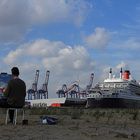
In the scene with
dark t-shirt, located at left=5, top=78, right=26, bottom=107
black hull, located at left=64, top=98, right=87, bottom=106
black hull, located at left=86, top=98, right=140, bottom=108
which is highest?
black hull, located at left=64, top=98, right=87, bottom=106

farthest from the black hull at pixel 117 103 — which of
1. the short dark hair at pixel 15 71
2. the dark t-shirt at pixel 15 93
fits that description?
the dark t-shirt at pixel 15 93

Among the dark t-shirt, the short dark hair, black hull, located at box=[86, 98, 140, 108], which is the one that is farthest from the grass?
black hull, located at box=[86, 98, 140, 108]

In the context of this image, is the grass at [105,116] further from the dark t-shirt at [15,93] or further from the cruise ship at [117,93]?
the cruise ship at [117,93]

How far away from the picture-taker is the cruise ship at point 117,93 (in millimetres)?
90606

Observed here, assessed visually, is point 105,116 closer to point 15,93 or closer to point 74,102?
point 15,93

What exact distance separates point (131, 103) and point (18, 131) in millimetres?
A: 82744

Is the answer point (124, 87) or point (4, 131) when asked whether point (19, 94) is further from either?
point (124, 87)

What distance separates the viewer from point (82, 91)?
16775 cm

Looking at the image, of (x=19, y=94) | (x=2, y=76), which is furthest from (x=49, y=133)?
(x=2, y=76)

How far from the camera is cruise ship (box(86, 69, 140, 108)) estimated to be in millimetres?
90606

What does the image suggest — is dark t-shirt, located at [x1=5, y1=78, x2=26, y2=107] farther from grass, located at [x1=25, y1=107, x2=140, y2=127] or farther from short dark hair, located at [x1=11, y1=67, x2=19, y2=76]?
grass, located at [x1=25, y1=107, x2=140, y2=127]

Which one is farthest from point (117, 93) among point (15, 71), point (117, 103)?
point (15, 71)

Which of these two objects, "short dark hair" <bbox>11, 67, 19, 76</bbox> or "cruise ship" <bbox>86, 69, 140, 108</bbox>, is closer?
"short dark hair" <bbox>11, 67, 19, 76</bbox>

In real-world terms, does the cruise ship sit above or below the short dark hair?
above
